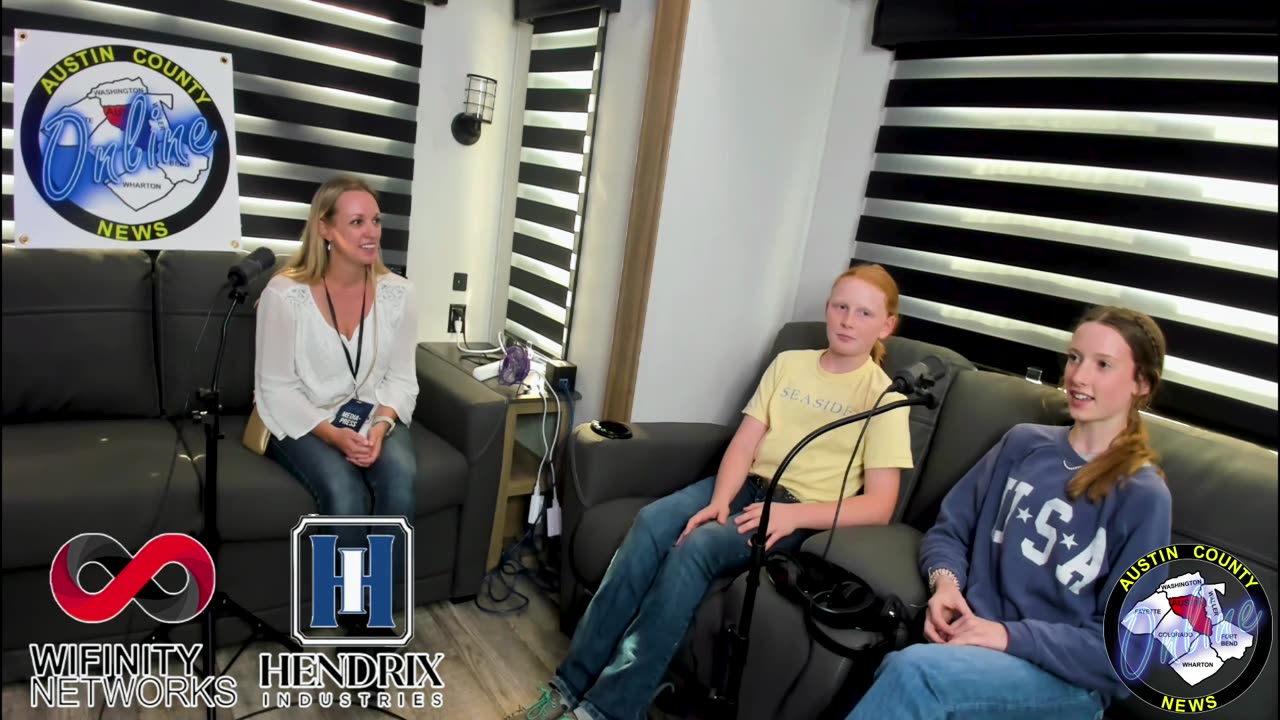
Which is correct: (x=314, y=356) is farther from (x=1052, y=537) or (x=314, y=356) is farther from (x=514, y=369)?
(x=1052, y=537)

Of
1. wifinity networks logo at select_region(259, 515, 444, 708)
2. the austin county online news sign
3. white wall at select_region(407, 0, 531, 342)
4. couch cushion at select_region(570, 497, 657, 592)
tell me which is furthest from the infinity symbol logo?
white wall at select_region(407, 0, 531, 342)

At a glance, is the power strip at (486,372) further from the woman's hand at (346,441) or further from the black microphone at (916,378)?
the black microphone at (916,378)

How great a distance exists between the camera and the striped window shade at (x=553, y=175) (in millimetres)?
2529

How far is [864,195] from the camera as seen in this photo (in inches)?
101

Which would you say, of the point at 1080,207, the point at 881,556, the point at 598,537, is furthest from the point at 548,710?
the point at 1080,207

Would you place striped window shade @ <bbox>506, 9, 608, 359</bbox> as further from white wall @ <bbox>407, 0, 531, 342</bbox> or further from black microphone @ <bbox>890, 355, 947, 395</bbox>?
black microphone @ <bbox>890, 355, 947, 395</bbox>

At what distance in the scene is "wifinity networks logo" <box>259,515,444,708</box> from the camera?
1.22 metres

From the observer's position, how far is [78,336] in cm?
108

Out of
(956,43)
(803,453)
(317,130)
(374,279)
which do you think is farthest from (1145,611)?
(317,130)

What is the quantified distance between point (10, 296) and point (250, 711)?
93cm

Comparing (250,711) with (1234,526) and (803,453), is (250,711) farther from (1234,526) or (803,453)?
(1234,526)

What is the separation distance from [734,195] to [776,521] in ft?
3.49

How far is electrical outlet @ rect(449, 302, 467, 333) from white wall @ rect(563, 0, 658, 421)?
0.47 metres

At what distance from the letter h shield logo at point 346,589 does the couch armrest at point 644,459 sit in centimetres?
71
